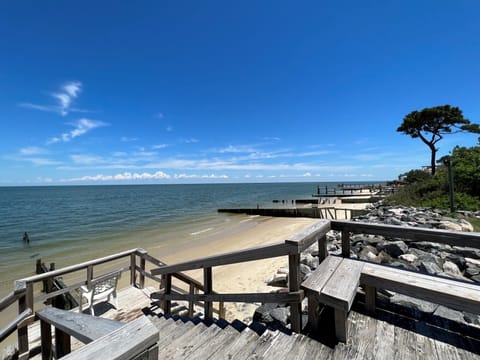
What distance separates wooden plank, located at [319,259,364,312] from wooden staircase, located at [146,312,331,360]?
358 mm

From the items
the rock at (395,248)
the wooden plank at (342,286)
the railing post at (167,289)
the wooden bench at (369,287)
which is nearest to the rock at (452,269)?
the rock at (395,248)

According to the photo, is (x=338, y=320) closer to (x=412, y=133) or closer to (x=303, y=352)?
(x=303, y=352)

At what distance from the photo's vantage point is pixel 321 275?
2193mm

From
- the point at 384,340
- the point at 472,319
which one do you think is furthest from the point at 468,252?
the point at 384,340

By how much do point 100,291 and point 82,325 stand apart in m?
4.38

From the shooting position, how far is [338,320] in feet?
6.03

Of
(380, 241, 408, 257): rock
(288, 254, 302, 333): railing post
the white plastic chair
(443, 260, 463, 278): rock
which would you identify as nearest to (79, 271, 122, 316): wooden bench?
the white plastic chair

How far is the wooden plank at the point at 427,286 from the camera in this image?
1.81 meters

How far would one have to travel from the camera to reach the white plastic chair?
426cm

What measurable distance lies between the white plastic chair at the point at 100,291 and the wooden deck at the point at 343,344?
8.80ft

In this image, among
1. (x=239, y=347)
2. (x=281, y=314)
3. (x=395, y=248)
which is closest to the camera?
(x=239, y=347)

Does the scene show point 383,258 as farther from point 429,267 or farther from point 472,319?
point 472,319

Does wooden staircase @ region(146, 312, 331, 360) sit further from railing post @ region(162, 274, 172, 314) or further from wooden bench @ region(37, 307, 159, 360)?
wooden bench @ region(37, 307, 159, 360)

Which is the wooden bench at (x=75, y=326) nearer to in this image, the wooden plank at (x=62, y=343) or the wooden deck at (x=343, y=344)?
the wooden plank at (x=62, y=343)
